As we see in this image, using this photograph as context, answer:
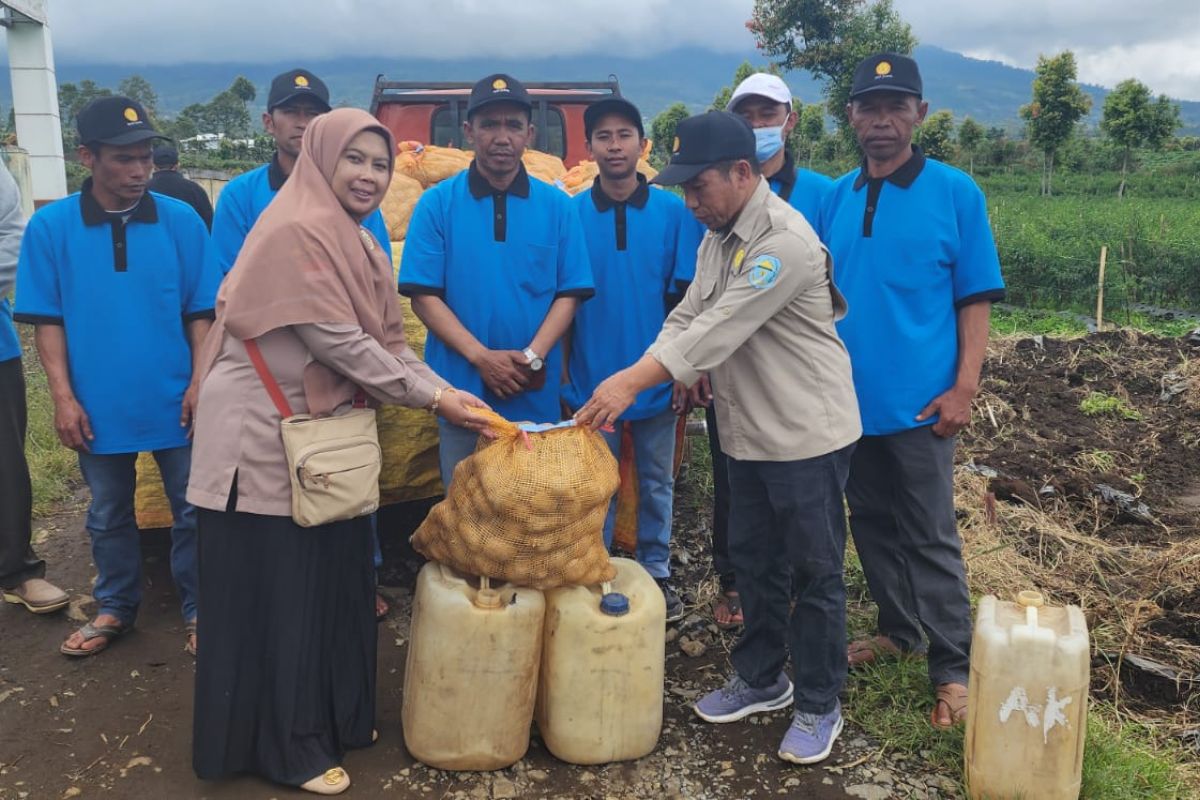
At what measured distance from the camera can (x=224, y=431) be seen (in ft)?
7.86

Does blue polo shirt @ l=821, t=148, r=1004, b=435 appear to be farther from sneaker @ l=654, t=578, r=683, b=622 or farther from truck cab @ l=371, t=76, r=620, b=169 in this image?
truck cab @ l=371, t=76, r=620, b=169

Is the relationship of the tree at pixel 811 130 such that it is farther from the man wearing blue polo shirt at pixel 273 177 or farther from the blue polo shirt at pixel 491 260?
the blue polo shirt at pixel 491 260

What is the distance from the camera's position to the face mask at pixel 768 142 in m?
3.30

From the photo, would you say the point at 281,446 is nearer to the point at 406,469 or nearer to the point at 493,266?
the point at 493,266

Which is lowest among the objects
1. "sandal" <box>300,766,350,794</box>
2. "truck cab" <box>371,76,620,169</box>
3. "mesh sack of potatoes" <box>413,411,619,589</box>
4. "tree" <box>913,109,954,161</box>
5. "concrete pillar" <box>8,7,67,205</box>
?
"sandal" <box>300,766,350,794</box>

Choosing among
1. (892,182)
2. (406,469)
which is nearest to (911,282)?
(892,182)

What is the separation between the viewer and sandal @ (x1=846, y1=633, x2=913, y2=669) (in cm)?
323

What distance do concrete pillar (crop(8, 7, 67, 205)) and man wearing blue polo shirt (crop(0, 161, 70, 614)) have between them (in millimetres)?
11197

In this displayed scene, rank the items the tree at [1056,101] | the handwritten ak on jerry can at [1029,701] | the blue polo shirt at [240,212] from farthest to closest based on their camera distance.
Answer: the tree at [1056,101]
the blue polo shirt at [240,212]
the handwritten ak on jerry can at [1029,701]

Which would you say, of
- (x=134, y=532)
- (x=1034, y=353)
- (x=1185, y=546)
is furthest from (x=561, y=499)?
(x=1034, y=353)

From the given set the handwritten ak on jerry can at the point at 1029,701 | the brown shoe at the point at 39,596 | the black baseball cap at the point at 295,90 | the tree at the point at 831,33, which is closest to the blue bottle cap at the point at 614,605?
the handwritten ak on jerry can at the point at 1029,701

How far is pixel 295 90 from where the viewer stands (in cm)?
358

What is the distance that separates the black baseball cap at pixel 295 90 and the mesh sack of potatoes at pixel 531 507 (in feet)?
5.80

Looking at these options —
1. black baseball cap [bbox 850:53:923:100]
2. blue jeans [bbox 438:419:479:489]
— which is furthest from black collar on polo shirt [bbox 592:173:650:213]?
blue jeans [bbox 438:419:479:489]
